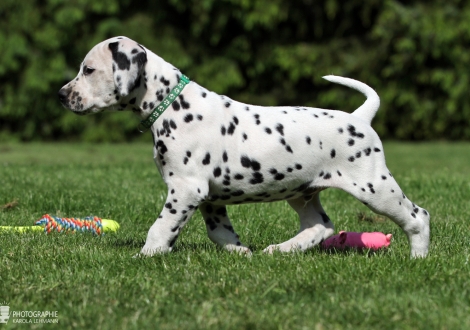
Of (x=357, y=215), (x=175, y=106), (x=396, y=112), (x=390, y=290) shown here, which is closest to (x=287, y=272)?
(x=390, y=290)

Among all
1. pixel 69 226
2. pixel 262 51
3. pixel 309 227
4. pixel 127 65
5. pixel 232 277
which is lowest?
pixel 262 51

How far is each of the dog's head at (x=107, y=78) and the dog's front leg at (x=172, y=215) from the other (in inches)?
28.8

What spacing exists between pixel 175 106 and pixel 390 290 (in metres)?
1.86

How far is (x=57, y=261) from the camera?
Result: 504cm

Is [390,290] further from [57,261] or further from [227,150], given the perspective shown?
[57,261]

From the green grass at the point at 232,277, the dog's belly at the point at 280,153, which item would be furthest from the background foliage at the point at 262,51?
the dog's belly at the point at 280,153

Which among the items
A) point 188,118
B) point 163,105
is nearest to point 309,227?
point 188,118

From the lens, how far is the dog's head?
5.04 meters

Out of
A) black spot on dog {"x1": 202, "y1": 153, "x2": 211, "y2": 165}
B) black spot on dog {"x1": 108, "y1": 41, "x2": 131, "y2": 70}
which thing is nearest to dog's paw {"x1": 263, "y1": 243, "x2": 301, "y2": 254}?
black spot on dog {"x1": 202, "y1": 153, "x2": 211, "y2": 165}

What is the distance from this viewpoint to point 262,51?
18.4m

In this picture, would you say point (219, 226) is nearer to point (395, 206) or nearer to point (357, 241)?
point (357, 241)

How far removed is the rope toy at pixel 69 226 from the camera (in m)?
6.28

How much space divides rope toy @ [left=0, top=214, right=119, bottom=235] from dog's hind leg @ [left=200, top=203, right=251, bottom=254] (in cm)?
125

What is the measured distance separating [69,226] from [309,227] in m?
2.03
